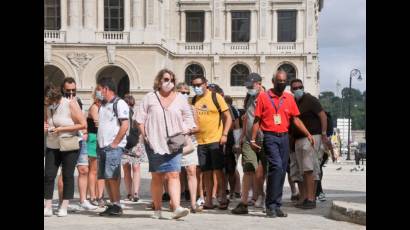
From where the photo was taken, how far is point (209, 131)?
38.2 feet

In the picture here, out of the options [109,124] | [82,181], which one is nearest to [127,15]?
[82,181]

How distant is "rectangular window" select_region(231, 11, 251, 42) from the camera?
168 feet

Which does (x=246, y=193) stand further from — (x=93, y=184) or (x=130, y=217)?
(x=93, y=184)

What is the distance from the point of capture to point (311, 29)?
50.4m

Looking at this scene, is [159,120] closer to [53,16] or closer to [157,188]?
[157,188]

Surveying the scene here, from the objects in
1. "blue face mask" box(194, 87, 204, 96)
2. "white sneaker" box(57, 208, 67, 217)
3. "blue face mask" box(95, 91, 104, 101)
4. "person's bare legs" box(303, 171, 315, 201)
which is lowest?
"white sneaker" box(57, 208, 67, 217)

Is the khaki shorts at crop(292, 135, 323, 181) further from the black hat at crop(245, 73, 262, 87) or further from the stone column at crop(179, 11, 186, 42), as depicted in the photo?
the stone column at crop(179, 11, 186, 42)

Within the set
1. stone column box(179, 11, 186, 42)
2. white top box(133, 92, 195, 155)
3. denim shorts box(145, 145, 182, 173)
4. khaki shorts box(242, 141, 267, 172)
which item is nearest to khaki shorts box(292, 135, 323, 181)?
khaki shorts box(242, 141, 267, 172)

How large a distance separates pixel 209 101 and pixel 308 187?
79.2 inches

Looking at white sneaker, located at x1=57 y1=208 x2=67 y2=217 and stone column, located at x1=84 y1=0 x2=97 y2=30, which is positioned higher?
stone column, located at x1=84 y1=0 x2=97 y2=30

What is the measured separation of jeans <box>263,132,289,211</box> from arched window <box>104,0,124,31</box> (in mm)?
36310

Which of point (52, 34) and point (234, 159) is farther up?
point (52, 34)

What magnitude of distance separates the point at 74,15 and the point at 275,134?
36011mm
